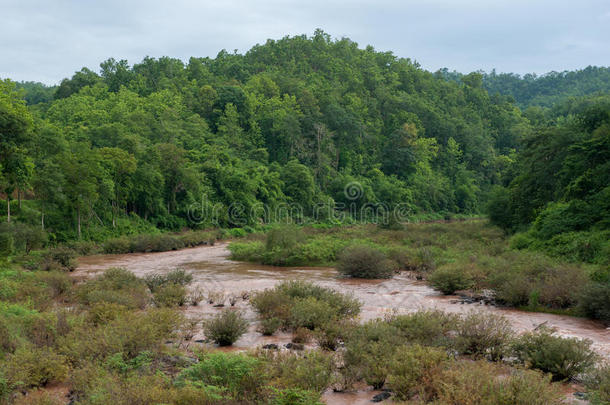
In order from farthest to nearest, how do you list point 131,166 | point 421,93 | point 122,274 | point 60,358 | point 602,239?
point 421,93 → point 131,166 → point 602,239 → point 122,274 → point 60,358

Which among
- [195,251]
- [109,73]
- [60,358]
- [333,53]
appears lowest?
[195,251]

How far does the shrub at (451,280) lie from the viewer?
52.1 feet

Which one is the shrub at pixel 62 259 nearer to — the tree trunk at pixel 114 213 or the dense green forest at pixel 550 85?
the tree trunk at pixel 114 213

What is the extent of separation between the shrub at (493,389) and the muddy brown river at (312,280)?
5.17ft

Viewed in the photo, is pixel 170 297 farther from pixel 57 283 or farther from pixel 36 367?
pixel 36 367

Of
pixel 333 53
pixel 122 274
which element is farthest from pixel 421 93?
pixel 122 274

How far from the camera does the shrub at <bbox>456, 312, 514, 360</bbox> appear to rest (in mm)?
8540

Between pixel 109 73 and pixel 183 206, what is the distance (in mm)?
43386

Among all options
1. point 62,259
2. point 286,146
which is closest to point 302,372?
point 62,259

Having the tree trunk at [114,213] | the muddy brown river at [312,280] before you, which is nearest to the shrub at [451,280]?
the muddy brown river at [312,280]

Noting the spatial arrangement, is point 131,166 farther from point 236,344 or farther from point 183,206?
point 236,344

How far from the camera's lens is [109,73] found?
7762 cm

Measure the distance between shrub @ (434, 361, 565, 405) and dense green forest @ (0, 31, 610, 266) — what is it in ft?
43.1

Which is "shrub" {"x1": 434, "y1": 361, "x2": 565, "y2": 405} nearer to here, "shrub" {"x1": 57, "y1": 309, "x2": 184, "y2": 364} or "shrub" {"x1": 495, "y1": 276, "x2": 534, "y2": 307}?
"shrub" {"x1": 57, "y1": 309, "x2": 184, "y2": 364}
